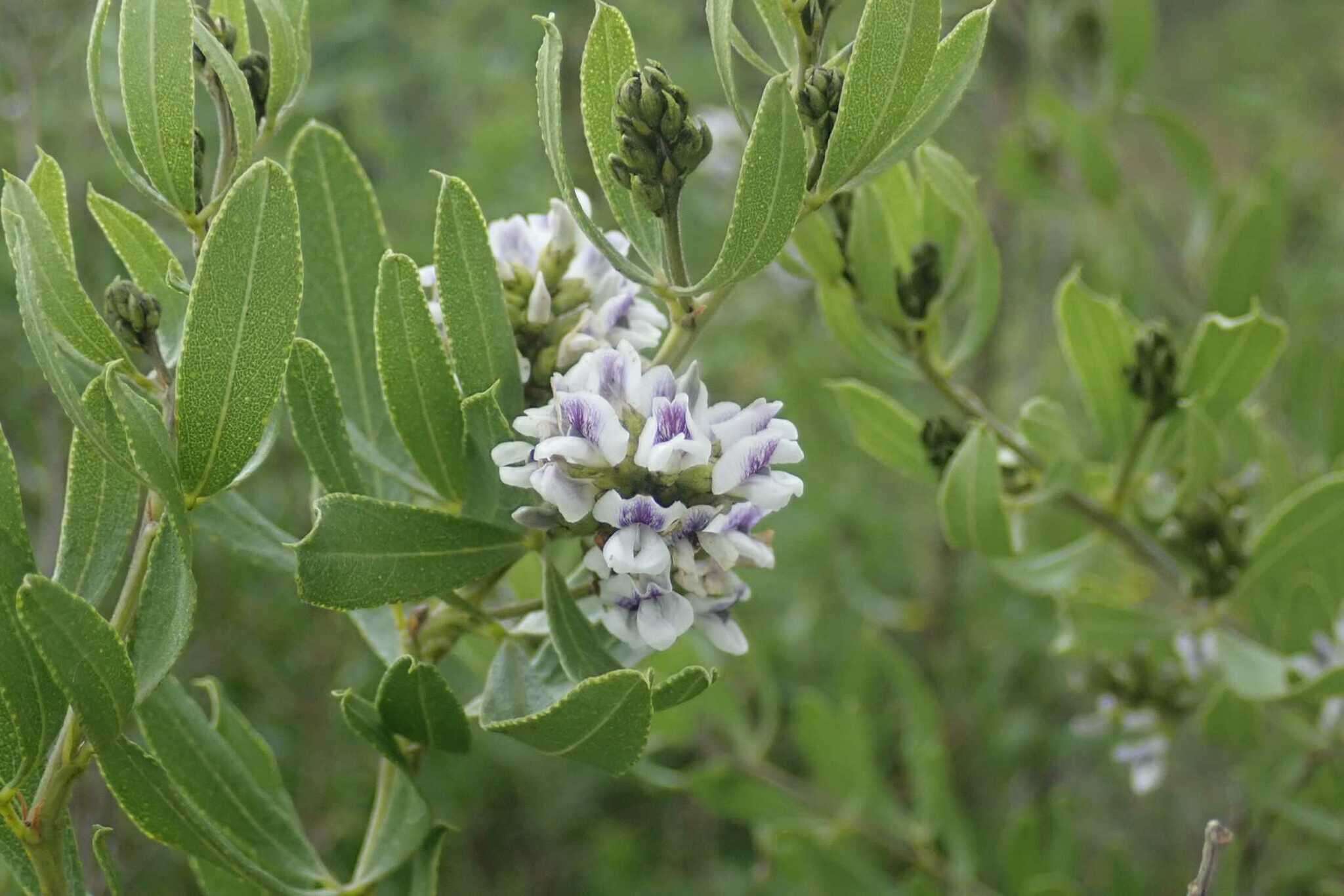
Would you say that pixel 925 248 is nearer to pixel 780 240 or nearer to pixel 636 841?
pixel 780 240

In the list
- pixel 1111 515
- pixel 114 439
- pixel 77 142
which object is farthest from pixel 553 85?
pixel 77 142

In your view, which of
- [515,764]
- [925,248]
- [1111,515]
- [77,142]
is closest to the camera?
[925,248]

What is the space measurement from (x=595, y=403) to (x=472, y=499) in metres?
0.12

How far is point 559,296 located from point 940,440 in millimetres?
356

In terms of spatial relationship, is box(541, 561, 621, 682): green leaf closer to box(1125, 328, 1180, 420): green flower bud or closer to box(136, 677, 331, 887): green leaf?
box(136, 677, 331, 887): green leaf

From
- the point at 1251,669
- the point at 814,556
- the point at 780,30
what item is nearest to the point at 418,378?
the point at 780,30

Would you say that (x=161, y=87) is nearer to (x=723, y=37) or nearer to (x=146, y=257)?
→ (x=146, y=257)

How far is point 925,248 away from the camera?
920 mm

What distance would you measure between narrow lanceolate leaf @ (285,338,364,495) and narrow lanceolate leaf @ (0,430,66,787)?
0.43ft

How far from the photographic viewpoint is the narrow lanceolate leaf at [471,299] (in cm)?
65

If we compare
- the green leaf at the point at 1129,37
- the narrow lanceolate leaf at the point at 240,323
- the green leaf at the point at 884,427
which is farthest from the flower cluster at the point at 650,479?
the green leaf at the point at 1129,37

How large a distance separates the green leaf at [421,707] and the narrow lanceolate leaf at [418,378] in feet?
0.32

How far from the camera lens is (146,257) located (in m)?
0.71

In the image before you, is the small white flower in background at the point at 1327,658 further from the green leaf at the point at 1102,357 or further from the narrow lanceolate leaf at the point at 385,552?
→ the narrow lanceolate leaf at the point at 385,552
